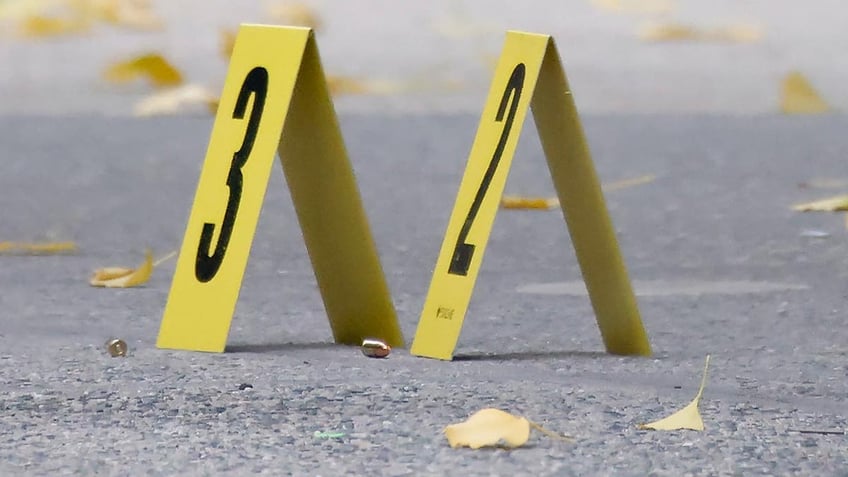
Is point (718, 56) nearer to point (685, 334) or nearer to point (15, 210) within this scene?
point (15, 210)

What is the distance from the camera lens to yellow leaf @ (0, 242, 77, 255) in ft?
19.0

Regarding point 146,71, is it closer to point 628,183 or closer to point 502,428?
point 628,183

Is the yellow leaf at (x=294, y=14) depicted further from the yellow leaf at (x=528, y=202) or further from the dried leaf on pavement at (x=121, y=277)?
the dried leaf on pavement at (x=121, y=277)

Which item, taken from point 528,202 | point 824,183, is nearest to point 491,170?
point 528,202

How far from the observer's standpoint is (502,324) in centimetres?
453

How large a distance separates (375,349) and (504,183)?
443mm

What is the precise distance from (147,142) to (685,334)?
464 centimetres

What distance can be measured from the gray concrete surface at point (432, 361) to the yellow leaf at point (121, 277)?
0.07m

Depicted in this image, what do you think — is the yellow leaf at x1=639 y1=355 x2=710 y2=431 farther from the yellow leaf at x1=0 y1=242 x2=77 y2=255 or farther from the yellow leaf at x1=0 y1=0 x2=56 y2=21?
the yellow leaf at x1=0 y1=0 x2=56 y2=21

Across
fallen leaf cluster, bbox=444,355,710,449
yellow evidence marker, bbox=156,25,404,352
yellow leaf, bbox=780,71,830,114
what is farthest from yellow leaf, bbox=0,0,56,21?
fallen leaf cluster, bbox=444,355,710,449

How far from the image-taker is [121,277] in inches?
204

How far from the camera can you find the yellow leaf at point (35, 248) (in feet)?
19.0

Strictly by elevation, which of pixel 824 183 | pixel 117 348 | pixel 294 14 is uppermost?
pixel 294 14

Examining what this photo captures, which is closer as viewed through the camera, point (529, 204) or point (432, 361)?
point (432, 361)
